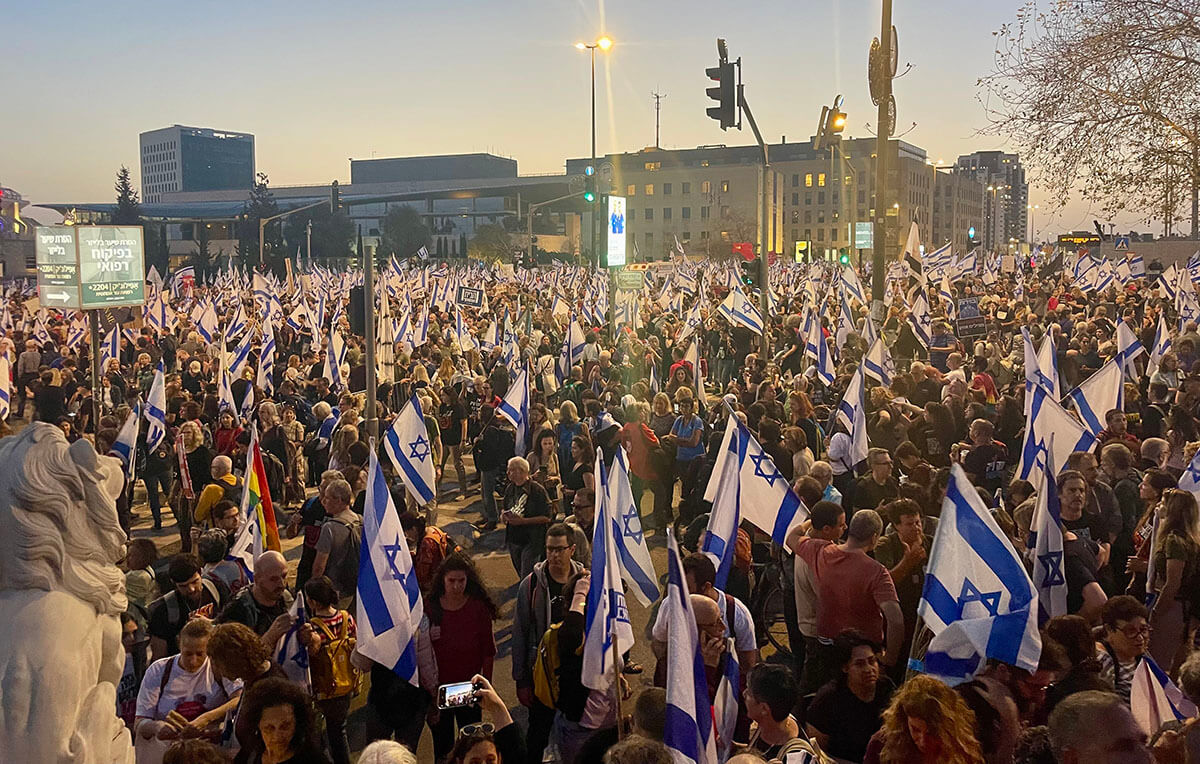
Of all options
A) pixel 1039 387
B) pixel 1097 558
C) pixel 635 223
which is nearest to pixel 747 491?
pixel 1097 558

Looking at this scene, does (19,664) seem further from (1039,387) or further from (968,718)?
(1039,387)

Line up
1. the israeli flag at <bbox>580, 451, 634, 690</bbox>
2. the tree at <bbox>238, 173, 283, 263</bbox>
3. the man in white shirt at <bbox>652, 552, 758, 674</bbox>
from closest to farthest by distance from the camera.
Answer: the israeli flag at <bbox>580, 451, 634, 690</bbox> → the man in white shirt at <bbox>652, 552, 758, 674</bbox> → the tree at <bbox>238, 173, 283, 263</bbox>

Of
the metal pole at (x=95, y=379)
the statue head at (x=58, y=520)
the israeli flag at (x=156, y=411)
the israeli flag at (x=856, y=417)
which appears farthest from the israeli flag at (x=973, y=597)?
the metal pole at (x=95, y=379)

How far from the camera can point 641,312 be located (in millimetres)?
27297

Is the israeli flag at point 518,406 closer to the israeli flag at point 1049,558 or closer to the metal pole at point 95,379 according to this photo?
the metal pole at point 95,379

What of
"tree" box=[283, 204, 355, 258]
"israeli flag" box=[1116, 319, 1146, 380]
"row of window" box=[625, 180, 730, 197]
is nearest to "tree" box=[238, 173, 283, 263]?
"tree" box=[283, 204, 355, 258]

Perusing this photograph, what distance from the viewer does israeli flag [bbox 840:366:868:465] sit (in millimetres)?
9148

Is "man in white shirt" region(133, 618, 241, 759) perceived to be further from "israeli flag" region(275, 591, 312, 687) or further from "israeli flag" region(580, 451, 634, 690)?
"israeli flag" region(580, 451, 634, 690)

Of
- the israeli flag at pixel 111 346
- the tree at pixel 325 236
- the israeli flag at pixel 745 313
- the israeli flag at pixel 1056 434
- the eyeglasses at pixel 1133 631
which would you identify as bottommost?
the eyeglasses at pixel 1133 631

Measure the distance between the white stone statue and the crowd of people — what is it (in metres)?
0.98

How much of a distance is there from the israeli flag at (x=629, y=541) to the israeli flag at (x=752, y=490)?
1.77 feet

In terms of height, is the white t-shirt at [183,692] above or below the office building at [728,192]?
below

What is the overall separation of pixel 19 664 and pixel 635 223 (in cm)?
12491

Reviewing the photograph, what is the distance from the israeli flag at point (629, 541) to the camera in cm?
648
